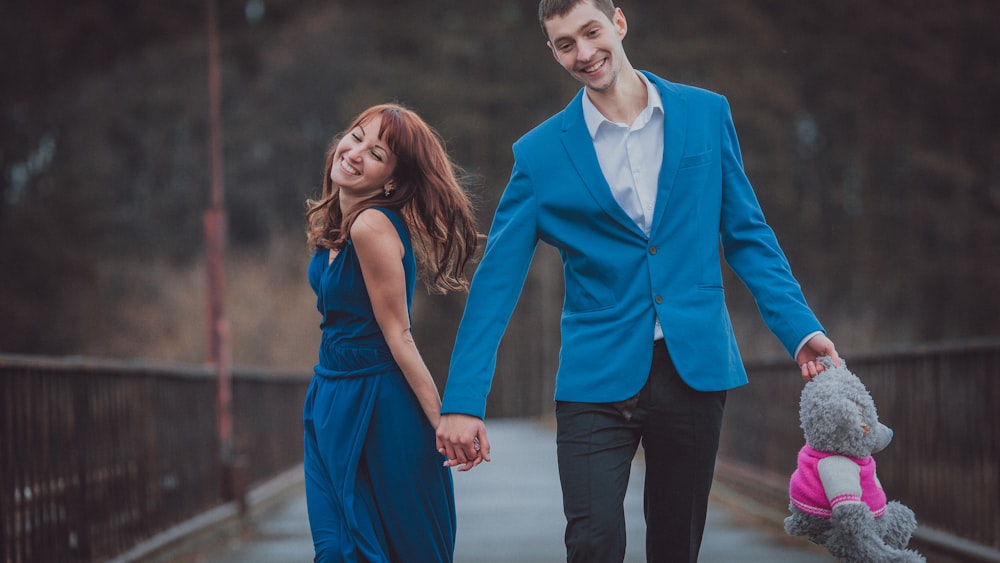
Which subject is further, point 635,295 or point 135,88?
point 135,88

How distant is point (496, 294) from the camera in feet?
13.2

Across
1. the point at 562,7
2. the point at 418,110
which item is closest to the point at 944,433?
the point at 562,7

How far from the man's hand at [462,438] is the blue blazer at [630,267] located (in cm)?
4

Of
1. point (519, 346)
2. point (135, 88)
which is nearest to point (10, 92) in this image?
point (135, 88)

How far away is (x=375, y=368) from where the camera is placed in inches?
171

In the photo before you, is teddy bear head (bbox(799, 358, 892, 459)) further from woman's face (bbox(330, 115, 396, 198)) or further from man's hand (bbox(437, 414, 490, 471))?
woman's face (bbox(330, 115, 396, 198))

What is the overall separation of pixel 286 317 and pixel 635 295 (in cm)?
3074

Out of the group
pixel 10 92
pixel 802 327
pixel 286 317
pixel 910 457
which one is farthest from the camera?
pixel 10 92

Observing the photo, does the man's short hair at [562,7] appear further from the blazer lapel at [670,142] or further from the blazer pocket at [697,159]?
the blazer pocket at [697,159]

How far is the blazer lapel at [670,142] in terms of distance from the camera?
3.97 metres

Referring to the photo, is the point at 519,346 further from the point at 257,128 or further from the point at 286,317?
the point at 286,317

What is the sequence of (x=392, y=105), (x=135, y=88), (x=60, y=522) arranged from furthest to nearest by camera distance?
(x=135, y=88) < (x=60, y=522) < (x=392, y=105)

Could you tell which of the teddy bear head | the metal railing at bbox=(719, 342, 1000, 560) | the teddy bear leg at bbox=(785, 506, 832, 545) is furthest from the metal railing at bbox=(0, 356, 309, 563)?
the metal railing at bbox=(719, 342, 1000, 560)

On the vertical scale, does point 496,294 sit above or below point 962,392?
above
